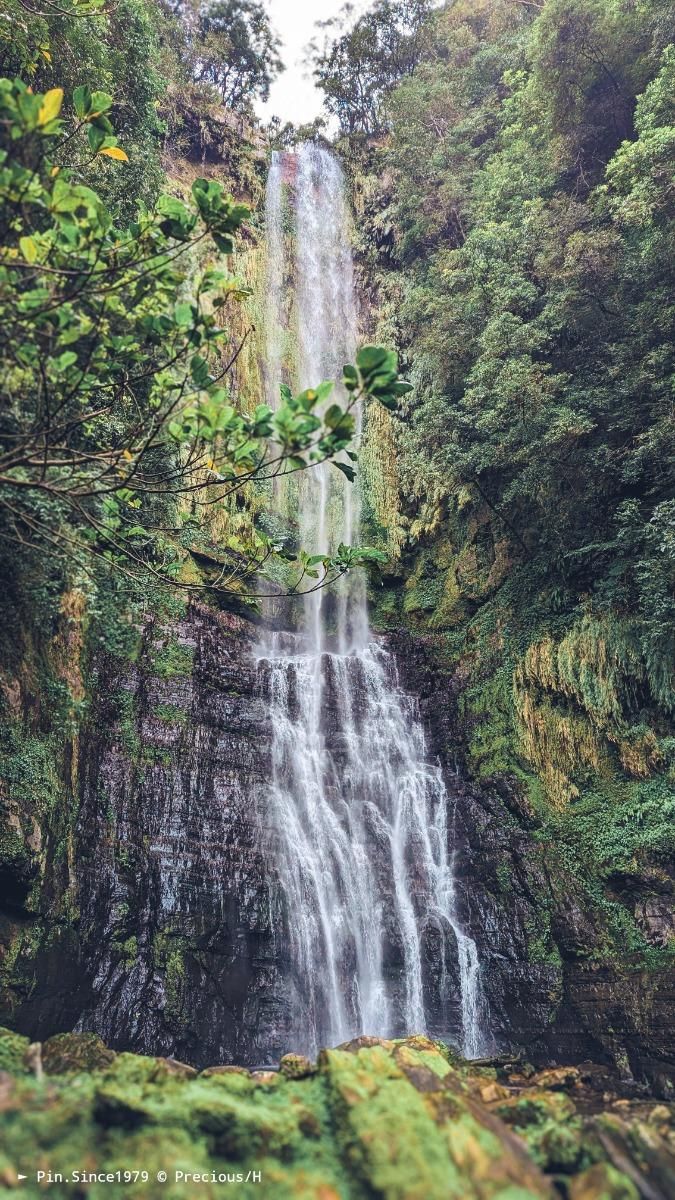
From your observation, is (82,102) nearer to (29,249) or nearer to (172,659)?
(29,249)

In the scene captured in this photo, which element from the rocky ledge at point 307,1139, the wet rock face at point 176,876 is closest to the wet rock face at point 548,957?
the wet rock face at point 176,876

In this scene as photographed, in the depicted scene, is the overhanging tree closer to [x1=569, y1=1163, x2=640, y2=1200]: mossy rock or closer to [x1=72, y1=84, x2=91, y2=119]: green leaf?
[x1=72, y1=84, x2=91, y2=119]: green leaf

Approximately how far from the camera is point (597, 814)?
942 cm

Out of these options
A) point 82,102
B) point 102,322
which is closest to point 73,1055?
point 102,322

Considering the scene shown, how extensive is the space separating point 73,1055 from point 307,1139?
2.21 metres

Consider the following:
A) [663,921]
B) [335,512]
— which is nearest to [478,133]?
[335,512]

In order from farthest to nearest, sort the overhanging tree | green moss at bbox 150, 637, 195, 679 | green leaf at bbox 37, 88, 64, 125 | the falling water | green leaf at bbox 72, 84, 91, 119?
the falling water → green moss at bbox 150, 637, 195, 679 → green leaf at bbox 72, 84, 91, 119 → the overhanging tree → green leaf at bbox 37, 88, 64, 125

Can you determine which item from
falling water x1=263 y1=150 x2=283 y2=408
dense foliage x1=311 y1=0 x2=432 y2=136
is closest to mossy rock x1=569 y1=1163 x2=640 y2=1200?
falling water x1=263 y1=150 x2=283 y2=408

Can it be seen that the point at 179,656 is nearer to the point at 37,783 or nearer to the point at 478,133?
the point at 37,783

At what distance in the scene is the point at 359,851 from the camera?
10094 mm

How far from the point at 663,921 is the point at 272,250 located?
19710mm

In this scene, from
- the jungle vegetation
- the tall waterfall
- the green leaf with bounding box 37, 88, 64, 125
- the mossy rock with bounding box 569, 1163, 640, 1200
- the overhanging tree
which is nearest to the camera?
the mossy rock with bounding box 569, 1163, 640, 1200

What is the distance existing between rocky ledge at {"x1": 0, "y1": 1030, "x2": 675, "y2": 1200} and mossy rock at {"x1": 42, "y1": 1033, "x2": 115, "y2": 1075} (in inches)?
4.8

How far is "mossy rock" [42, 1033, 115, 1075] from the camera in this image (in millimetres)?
3570
